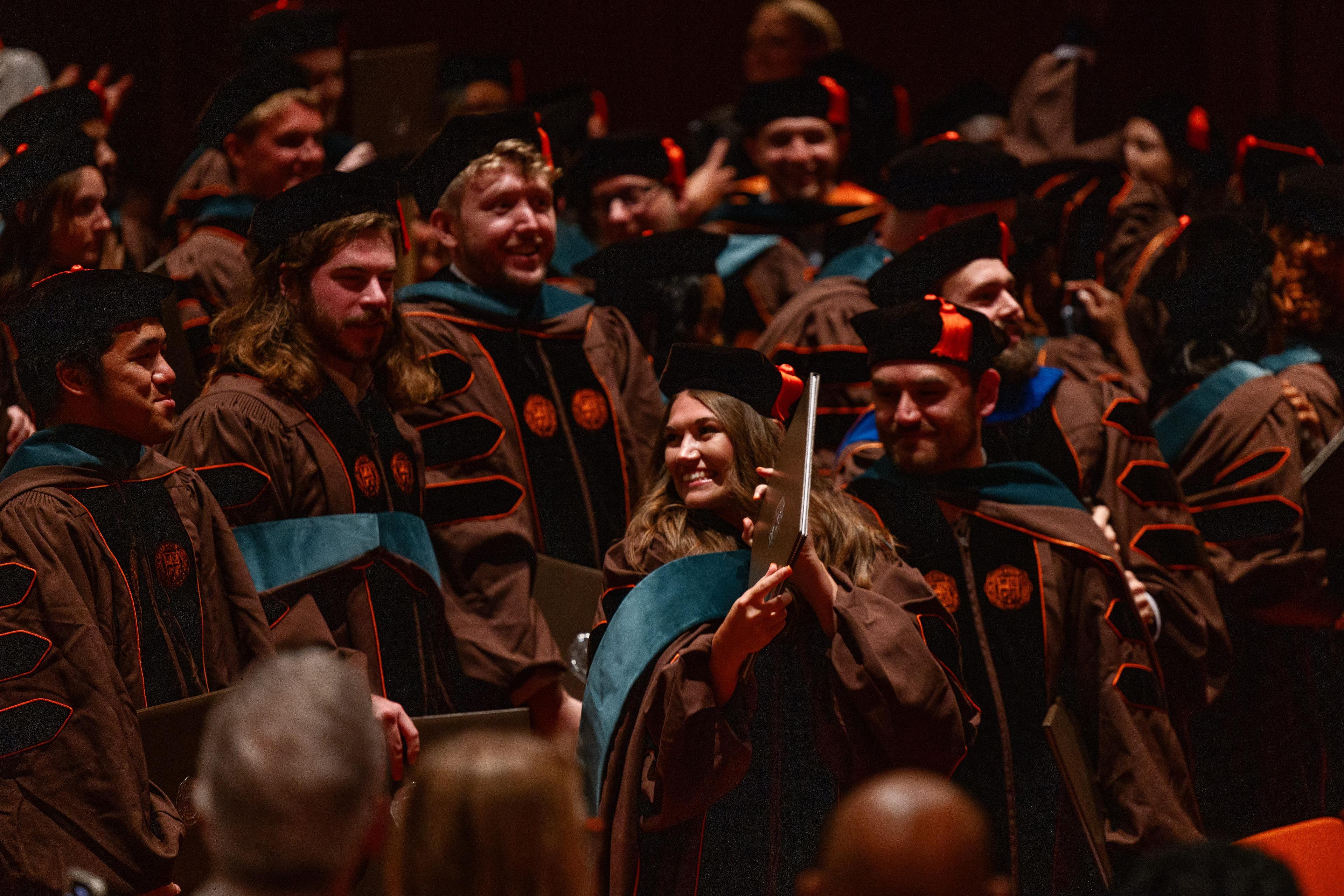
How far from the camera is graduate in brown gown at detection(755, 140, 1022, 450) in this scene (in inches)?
205

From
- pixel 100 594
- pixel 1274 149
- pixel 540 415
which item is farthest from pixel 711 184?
pixel 100 594

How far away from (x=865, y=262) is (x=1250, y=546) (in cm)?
162

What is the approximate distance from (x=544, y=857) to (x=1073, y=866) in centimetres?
266

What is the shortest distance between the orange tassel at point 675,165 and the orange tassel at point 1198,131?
257cm

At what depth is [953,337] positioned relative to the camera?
4.17 metres

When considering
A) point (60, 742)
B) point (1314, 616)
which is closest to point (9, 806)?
point (60, 742)

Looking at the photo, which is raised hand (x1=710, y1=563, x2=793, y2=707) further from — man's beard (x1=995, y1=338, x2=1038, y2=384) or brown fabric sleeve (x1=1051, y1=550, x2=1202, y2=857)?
man's beard (x1=995, y1=338, x2=1038, y2=384)

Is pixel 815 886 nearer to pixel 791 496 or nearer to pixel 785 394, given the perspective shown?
pixel 791 496

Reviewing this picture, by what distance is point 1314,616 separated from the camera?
5191 millimetres

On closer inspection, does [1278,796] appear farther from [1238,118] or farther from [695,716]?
[1238,118]

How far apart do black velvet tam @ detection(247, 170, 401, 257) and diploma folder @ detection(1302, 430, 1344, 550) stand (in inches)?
120

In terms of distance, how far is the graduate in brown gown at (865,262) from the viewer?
17.0 ft

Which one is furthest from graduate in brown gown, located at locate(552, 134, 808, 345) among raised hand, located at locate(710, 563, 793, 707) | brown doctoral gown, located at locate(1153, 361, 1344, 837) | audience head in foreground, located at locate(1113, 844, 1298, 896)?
audience head in foreground, located at locate(1113, 844, 1298, 896)

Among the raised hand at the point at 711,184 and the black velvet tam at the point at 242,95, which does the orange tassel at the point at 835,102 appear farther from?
the black velvet tam at the point at 242,95
